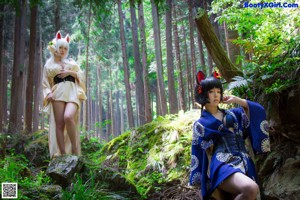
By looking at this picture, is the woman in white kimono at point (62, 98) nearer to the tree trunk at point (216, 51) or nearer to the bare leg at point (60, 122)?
the bare leg at point (60, 122)

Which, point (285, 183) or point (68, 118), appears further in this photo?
point (68, 118)

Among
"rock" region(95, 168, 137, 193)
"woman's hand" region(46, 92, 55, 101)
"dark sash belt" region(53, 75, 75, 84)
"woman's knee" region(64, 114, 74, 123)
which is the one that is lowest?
"rock" region(95, 168, 137, 193)

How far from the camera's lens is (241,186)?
2561 millimetres

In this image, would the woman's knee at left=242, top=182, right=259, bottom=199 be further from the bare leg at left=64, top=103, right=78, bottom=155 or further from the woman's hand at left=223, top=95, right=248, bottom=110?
the bare leg at left=64, top=103, right=78, bottom=155

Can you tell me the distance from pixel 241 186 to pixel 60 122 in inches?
134

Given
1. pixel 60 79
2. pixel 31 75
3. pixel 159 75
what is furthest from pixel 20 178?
pixel 159 75

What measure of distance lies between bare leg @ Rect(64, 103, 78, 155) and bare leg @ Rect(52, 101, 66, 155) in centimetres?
11

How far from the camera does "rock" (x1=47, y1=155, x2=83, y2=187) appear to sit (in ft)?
13.1

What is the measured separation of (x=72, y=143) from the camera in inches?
201

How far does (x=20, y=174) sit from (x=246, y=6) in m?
5.50

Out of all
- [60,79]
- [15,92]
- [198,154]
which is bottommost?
[198,154]

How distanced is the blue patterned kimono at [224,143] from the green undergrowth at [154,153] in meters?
1.80

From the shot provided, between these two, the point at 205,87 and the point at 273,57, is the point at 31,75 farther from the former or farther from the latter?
the point at 205,87

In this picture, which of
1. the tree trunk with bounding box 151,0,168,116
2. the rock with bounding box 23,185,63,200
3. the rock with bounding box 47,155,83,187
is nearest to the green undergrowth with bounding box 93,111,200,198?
the rock with bounding box 47,155,83,187
